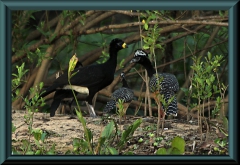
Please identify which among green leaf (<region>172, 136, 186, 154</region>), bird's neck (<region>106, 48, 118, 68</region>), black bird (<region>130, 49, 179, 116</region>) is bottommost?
green leaf (<region>172, 136, 186, 154</region>)

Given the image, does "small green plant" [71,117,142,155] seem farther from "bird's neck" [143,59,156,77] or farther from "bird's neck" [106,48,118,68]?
"bird's neck" [106,48,118,68]

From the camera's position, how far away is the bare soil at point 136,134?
18.7 feet

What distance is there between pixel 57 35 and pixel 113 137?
11.9 feet

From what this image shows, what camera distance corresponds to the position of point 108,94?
31.4ft

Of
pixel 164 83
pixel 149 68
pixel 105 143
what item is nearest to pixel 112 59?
pixel 149 68

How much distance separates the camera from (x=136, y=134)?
619 cm

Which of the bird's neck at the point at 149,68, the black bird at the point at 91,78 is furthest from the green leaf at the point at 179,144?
the black bird at the point at 91,78

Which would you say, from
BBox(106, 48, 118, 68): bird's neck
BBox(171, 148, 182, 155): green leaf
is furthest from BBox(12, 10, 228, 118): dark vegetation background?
BBox(171, 148, 182, 155): green leaf

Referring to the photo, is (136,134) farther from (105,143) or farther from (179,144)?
(179,144)

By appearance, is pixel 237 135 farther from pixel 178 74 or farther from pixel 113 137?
pixel 178 74

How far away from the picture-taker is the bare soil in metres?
5.70

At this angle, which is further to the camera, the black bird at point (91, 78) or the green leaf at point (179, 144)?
the black bird at point (91, 78)

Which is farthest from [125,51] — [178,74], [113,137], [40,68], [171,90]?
[113,137]

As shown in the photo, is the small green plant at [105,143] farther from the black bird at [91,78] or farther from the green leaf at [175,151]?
the black bird at [91,78]
